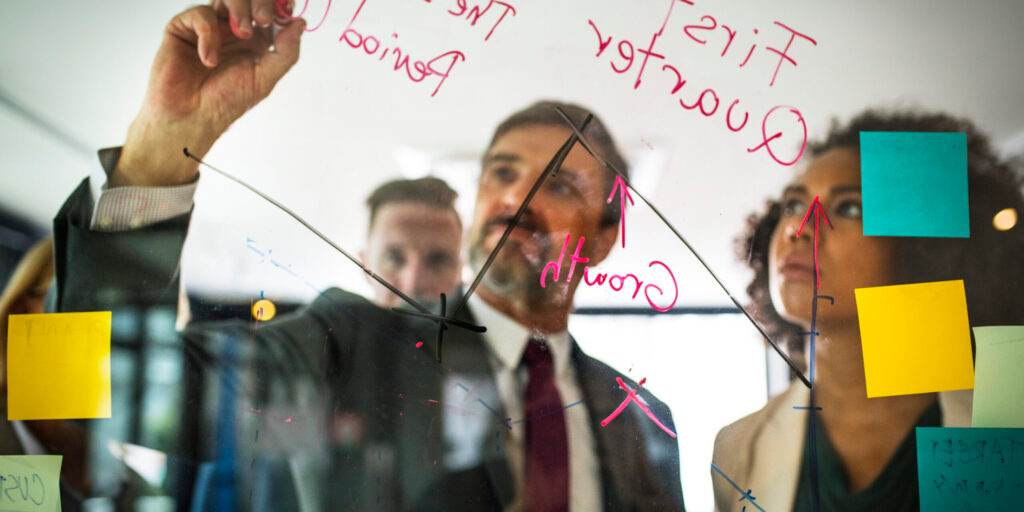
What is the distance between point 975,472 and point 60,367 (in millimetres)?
1342

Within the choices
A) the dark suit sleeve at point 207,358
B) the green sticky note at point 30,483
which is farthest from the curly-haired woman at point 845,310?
the green sticky note at point 30,483

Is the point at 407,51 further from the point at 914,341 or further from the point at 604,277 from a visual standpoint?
the point at 914,341

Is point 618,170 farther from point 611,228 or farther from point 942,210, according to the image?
point 942,210

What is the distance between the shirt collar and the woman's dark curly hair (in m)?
0.28

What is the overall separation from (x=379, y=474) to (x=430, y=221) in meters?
0.37

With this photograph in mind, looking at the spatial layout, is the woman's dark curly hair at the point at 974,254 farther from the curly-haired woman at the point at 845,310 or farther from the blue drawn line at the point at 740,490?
the blue drawn line at the point at 740,490

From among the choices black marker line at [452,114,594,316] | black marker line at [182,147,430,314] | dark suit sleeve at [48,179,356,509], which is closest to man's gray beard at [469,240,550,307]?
black marker line at [452,114,594,316]

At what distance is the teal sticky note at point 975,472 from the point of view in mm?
927

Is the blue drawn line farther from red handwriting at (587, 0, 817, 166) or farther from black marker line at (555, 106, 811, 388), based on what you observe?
red handwriting at (587, 0, 817, 166)

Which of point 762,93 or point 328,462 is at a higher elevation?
point 762,93

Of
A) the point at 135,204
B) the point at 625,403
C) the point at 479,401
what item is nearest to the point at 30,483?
the point at 135,204

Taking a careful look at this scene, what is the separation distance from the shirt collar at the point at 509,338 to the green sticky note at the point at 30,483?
0.68 m

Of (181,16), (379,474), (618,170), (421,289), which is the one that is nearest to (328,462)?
(379,474)

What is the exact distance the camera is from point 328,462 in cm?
96
